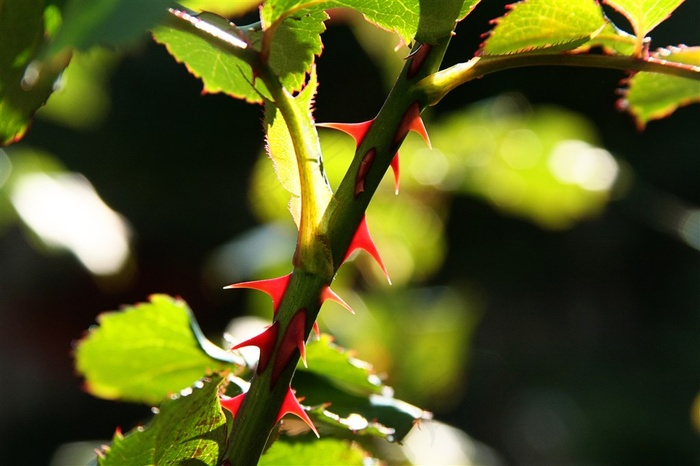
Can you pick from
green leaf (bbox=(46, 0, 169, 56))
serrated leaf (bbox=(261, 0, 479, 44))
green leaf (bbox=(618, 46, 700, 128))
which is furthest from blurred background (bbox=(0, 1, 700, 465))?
green leaf (bbox=(46, 0, 169, 56))

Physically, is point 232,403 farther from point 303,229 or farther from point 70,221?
point 70,221

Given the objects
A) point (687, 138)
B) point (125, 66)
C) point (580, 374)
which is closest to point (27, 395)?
point (125, 66)

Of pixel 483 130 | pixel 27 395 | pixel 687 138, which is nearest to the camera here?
pixel 483 130

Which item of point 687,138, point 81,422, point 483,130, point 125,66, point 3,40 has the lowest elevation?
point 81,422

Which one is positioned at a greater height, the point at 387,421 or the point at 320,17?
the point at 320,17

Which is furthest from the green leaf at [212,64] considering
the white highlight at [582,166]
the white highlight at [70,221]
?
the white highlight at [582,166]

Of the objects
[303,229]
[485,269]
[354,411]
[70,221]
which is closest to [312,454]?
[354,411]

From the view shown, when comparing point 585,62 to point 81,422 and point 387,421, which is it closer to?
point 387,421
